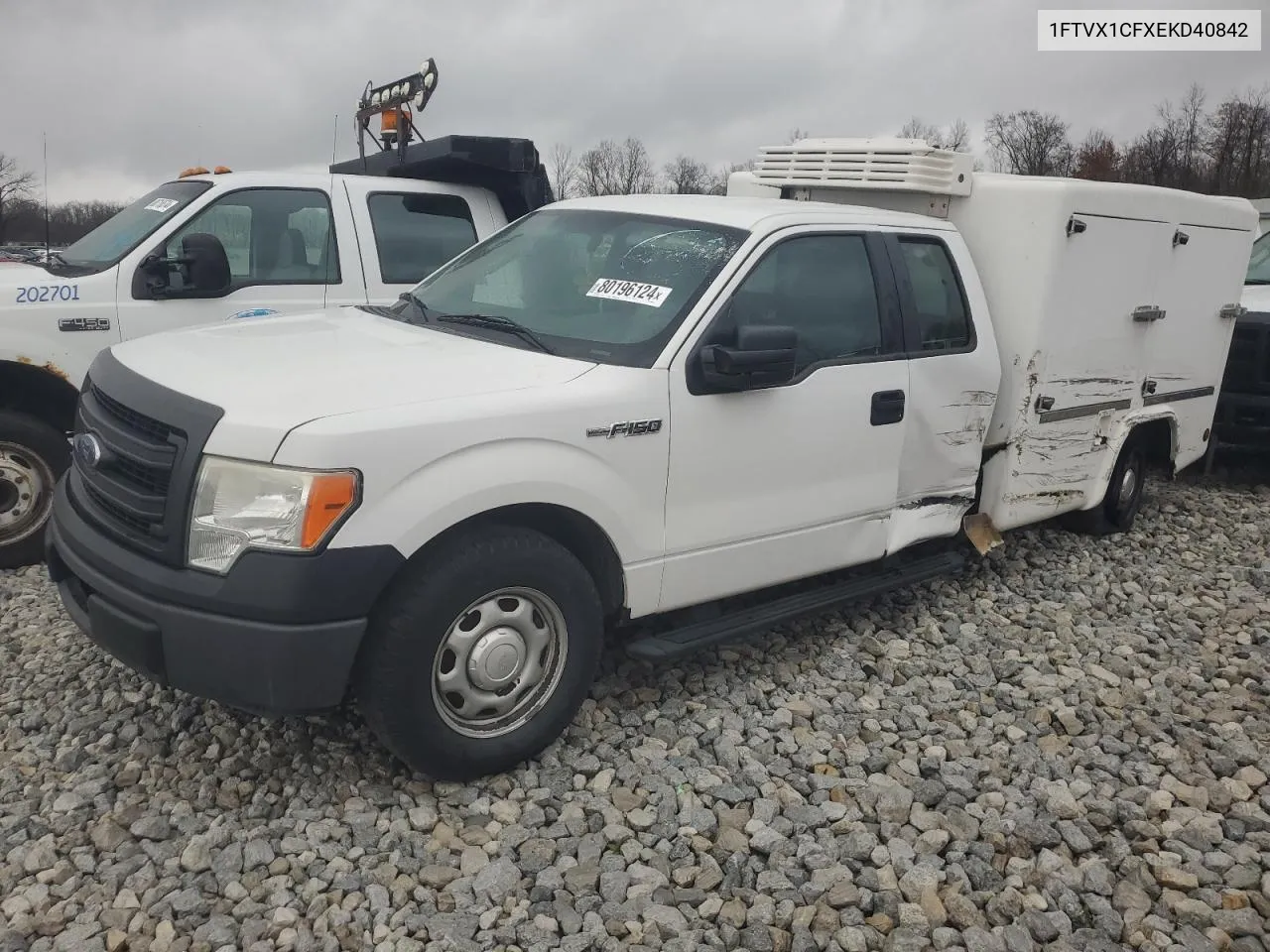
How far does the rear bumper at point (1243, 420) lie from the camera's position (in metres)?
7.88

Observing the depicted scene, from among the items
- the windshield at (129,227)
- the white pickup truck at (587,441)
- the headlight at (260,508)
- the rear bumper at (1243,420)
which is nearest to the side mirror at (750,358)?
the white pickup truck at (587,441)

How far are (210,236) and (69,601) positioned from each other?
2.67 meters

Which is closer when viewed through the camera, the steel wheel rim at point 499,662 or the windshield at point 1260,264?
the steel wheel rim at point 499,662

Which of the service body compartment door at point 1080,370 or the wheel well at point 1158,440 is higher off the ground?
the service body compartment door at point 1080,370

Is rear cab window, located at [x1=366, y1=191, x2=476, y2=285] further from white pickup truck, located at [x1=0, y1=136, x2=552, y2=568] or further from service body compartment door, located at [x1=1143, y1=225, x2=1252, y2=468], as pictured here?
service body compartment door, located at [x1=1143, y1=225, x2=1252, y2=468]

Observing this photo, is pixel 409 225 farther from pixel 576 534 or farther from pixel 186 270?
pixel 576 534

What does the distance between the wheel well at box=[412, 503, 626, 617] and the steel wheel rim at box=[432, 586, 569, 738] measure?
0.24 m

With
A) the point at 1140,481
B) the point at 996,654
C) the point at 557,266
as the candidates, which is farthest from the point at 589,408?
the point at 1140,481

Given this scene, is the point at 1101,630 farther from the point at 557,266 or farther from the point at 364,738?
the point at 364,738

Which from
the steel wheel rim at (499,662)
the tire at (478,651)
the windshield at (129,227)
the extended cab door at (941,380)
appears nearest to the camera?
the tire at (478,651)

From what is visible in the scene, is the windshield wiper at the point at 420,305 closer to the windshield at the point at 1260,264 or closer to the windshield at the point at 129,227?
the windshield at the point at 129,227

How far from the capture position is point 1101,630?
512 centimetres

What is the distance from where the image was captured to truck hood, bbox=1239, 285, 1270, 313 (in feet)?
26.7

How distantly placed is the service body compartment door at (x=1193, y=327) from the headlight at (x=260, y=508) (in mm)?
4950
